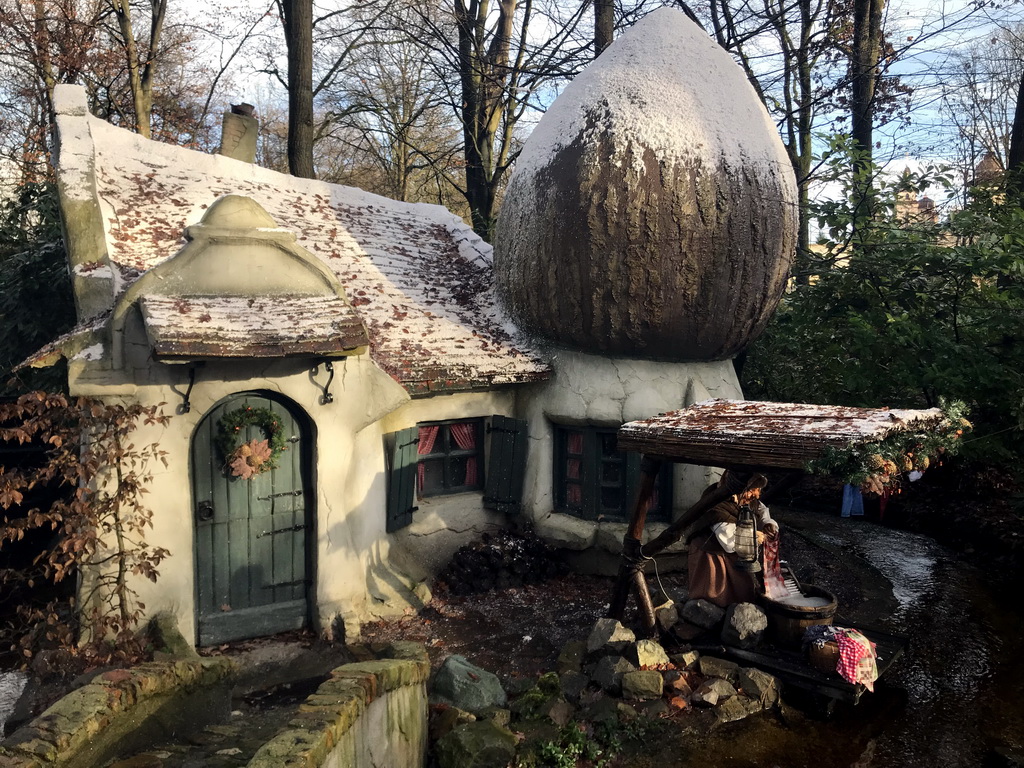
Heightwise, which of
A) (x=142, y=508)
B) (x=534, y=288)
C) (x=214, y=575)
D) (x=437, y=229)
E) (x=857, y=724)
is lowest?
(x=857, y=724)

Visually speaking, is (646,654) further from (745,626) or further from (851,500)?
(851,500)

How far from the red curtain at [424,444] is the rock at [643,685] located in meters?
3.77

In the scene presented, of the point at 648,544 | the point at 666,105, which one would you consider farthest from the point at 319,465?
the point at 666,105

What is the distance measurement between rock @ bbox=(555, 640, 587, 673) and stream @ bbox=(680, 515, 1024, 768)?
1285 mm

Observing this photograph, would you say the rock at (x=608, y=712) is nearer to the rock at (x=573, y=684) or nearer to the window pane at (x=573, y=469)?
the rock at (x=573, y=684)

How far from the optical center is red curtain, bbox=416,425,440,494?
8.66 meters

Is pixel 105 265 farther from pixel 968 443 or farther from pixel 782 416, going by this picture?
pixel 968 443

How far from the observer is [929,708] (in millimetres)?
5805

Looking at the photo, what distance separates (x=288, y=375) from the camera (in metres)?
6.86

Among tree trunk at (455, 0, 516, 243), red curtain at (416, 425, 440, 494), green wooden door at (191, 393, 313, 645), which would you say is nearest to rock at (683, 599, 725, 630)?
red curtain at (416, 425, 440, 494)

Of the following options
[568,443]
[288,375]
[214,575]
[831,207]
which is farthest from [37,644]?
[831,207]

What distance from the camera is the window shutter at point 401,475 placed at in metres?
7.95

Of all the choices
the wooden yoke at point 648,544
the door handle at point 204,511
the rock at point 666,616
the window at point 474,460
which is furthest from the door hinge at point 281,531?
the rock at point 666,616

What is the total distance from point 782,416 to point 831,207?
21.8ft
